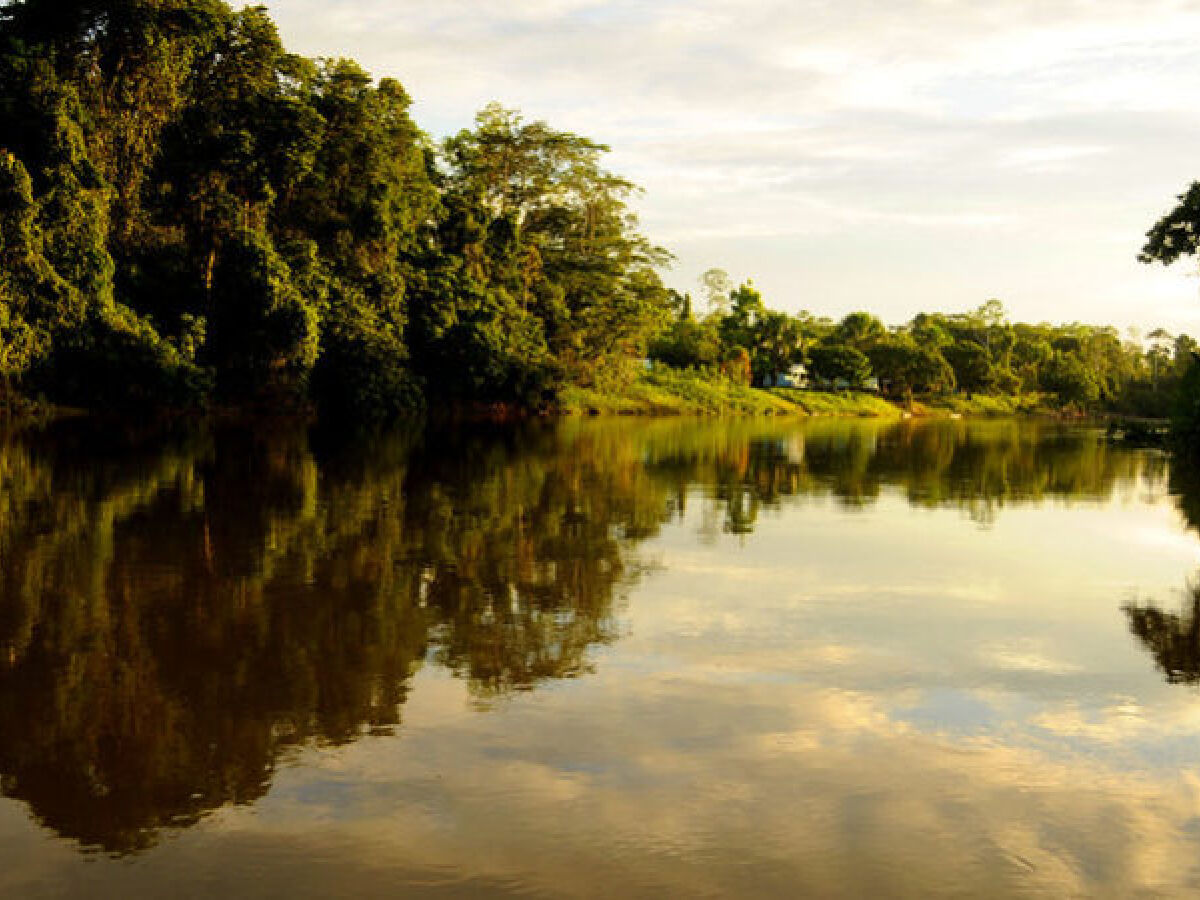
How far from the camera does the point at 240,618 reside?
7.54 meters

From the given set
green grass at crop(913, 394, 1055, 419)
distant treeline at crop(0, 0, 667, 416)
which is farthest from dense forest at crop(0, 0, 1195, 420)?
green grass at crop(913, 394, 1055, 419)

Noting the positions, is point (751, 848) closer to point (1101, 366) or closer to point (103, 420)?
point (103, 420)

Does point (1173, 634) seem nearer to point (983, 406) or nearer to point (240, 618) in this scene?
point (240, 618)

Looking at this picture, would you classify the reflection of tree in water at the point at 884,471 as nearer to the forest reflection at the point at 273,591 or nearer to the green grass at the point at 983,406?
the forest reflection at the point at 273,591

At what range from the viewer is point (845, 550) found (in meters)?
11.5

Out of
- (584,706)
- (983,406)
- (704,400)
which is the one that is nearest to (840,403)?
(704,400)

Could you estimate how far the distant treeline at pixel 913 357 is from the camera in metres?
86.2

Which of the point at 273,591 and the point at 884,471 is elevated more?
the point at 884,471

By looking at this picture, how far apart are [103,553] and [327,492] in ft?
18.4

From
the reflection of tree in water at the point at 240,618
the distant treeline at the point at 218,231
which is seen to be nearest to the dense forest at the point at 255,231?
the distant treeline at the point at 218,231

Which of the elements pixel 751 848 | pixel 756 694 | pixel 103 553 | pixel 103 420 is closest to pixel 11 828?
pixel 751 848

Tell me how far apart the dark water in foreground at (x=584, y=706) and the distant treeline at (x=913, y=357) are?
68995mm

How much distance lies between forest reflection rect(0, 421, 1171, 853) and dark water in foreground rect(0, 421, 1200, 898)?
0.12 ft

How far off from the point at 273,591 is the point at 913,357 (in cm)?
9034
